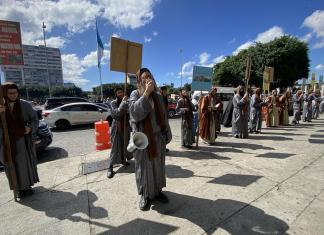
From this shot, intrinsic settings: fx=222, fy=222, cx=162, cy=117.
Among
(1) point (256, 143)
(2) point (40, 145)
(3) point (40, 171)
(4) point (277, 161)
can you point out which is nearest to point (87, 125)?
(2) point (40, 145)

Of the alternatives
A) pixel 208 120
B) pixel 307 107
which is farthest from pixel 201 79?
pixel 307 107

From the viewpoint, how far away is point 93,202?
349cm

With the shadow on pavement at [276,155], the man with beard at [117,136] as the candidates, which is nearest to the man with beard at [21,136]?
the man with beard at [117,136]

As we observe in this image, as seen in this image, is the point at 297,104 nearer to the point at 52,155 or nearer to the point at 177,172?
the point at 177,172

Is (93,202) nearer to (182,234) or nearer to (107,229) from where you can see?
(107,229)

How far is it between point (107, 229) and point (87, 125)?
11.9m

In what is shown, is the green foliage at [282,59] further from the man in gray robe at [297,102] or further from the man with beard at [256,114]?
the man with beard at [256,114]

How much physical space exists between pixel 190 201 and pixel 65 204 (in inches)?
77.1

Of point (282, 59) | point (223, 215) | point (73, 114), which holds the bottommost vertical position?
point (223, 215)

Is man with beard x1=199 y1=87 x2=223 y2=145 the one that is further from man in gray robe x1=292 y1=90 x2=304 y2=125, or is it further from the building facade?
the building facade

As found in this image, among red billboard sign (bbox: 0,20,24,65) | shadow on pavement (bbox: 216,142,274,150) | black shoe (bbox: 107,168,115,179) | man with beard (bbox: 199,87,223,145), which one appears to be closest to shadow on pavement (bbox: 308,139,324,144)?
shadow on pavement (bbox: 216,142,274,150)

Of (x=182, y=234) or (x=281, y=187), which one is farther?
(x=281, y=187)

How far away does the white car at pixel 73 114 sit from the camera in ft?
40.8

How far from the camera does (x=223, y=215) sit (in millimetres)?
2980
